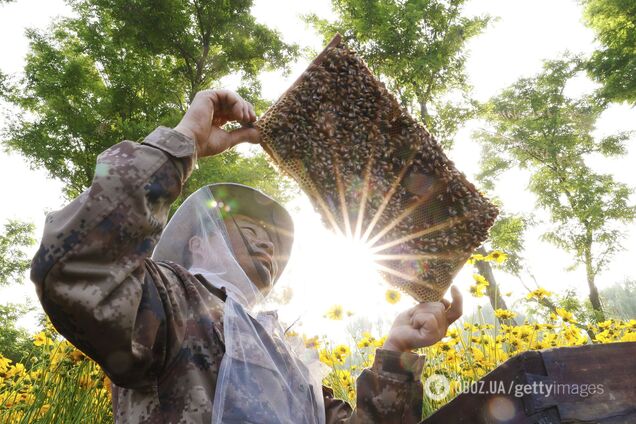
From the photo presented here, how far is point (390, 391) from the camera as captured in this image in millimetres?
1627

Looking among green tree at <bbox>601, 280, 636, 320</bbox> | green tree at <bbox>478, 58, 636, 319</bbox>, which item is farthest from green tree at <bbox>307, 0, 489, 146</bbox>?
green tree at <bbox>601, 280, 636, 320</bbox>

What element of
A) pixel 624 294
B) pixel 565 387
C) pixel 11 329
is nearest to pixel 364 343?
pixel 565 387

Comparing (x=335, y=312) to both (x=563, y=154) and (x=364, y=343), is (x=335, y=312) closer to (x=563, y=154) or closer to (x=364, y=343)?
(x=364, y=343)

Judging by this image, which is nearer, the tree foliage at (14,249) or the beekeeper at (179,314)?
the beekeeper at (179,314)

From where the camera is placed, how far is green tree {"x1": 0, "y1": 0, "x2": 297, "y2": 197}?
8.55 meters

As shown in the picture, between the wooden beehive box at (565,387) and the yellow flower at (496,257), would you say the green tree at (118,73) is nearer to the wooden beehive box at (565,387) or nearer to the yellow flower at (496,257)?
the yellow flower at (496,257)

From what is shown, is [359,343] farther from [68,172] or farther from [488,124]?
[488,124]

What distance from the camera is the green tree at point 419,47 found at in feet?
30.9

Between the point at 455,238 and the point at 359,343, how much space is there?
5.98 feet

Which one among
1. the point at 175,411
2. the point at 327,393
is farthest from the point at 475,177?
the point at 175,411

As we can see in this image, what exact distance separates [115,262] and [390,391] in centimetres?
115

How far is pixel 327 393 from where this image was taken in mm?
2105

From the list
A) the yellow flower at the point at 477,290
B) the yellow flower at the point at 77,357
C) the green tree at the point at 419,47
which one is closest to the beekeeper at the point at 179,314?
the yellow flower at the point at 77,357

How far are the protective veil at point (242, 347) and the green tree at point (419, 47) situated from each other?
8471mm
